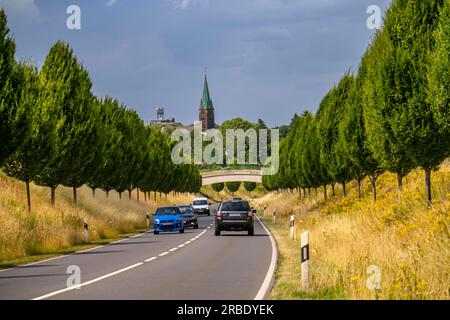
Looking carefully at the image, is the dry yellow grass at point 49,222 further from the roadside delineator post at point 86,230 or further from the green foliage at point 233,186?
the green foliage at point 233,186

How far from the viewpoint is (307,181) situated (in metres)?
52.4

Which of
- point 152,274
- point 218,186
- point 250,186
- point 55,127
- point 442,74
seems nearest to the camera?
point 152,274

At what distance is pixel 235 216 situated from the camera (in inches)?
1369

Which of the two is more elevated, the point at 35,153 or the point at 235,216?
the point at 35,153

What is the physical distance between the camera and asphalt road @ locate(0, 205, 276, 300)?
13227 mm

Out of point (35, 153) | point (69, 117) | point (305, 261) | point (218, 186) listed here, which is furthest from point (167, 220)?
point (218, 186)

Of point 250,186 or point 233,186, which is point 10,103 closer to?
point 250,186

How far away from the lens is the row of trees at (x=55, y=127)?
83.0 feet

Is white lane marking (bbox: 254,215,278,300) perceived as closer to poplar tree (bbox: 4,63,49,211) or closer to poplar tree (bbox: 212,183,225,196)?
poplar tree (bbox: 4,63,49,211)

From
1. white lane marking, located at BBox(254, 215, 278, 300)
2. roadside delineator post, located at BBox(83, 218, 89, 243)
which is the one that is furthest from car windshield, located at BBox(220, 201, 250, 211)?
white lane marking, located at BBox(254, 215, 278, 300)

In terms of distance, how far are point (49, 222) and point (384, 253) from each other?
1535cm

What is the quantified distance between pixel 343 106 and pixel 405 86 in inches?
648

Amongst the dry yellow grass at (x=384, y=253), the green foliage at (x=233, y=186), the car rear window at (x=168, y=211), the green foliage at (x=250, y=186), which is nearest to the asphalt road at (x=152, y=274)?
the dry yellow grass at (x=384, y=253)
